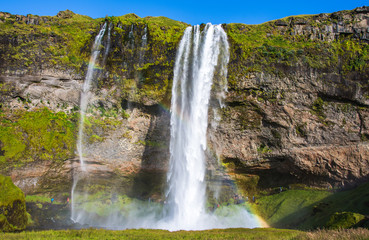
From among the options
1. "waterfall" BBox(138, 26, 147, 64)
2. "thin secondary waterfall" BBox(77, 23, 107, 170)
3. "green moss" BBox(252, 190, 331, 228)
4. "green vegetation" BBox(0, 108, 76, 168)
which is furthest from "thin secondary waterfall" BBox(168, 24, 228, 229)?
"green vegetation" BBox(0, 108, 76, 168)

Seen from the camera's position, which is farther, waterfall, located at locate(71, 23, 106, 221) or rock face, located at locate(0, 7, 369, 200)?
waterfall, located at locate(71, 23, 106, 221)

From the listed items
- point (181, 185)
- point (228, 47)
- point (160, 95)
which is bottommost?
point (181, 185)

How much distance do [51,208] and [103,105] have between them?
1043 centimetres

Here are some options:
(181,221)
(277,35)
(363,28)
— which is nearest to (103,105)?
(181,221)

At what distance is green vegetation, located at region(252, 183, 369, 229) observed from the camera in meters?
20.4

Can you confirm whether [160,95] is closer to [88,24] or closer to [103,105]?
[103,105]

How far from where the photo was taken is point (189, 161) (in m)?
25.2

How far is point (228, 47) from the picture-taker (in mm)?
27688

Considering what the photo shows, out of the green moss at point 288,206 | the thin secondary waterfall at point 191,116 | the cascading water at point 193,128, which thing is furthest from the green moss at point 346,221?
the thin secondary waterfall at point 191,116

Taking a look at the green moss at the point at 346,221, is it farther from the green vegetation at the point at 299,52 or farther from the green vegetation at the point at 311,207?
the green vegetation at the point at 299,52

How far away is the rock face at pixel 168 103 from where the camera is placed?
85.0 ft

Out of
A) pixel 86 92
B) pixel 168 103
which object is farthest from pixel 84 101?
pixel 168 103

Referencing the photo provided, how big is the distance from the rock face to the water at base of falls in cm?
127

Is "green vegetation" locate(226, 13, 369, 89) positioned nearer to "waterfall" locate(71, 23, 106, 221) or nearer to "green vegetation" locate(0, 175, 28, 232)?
"waterfall" locate(71, 23, 106, 221)
